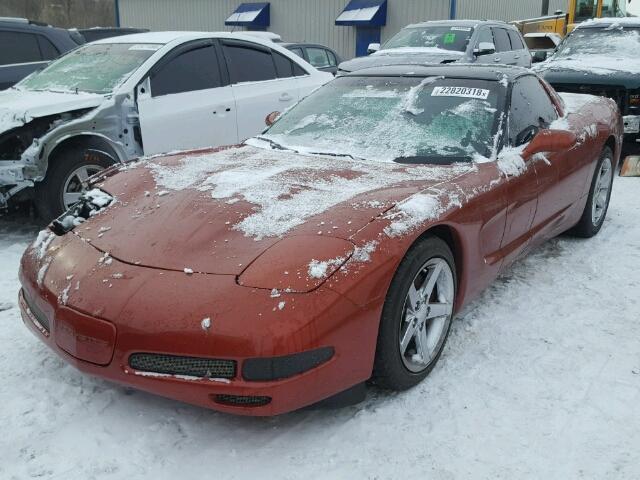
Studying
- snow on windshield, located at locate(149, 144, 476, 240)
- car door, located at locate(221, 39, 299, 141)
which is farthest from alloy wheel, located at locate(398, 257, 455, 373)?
car door, located at locate(221, 39, 299, 141)

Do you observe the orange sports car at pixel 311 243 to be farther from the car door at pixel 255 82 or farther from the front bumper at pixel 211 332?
the car door at pixel 255 82

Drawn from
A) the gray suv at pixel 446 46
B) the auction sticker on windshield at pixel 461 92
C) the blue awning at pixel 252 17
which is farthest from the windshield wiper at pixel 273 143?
the blue awning at pixel 252 17

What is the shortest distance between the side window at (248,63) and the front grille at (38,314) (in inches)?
152

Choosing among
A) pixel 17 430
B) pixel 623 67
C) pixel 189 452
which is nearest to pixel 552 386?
pixel 189 452

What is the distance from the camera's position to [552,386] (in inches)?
111

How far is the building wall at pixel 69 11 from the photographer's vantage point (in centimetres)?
3812

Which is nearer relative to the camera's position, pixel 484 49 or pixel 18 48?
pixel 18 48

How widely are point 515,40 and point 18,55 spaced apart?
8894 millimetres

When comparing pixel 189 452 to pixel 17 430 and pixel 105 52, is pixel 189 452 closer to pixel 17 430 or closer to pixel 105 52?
pixel 17 430

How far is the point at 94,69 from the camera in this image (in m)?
5.61

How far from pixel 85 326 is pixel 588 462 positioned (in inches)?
77.4

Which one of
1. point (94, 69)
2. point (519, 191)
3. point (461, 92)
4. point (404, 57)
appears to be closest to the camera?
point (519, 191)

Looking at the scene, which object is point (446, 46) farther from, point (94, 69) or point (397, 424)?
point (397, 424)

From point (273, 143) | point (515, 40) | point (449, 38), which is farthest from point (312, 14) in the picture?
point (273, 143)
